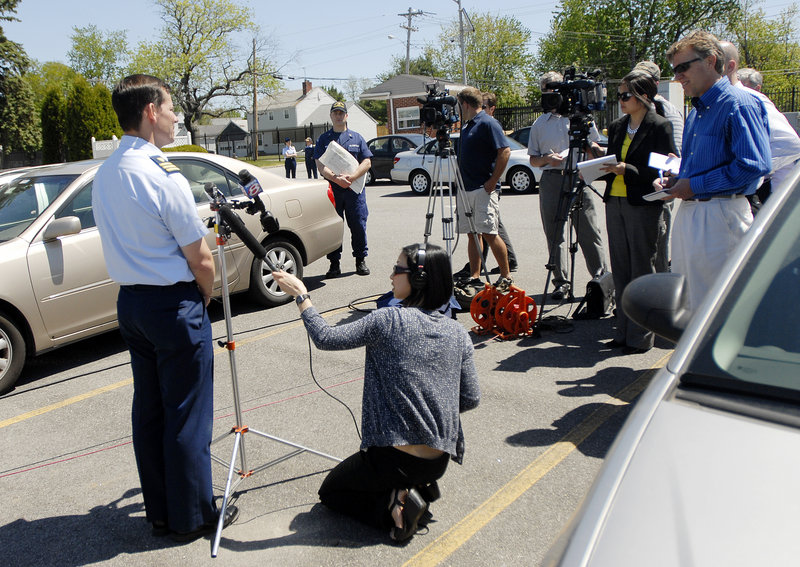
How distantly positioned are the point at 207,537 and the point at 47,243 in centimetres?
326

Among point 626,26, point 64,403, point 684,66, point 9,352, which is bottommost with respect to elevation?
point 64,403

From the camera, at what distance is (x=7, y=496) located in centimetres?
358

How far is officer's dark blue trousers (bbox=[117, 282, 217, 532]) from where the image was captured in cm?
287

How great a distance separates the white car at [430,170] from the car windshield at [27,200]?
921 cm

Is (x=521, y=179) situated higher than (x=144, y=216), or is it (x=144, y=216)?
(x=144, y=216)

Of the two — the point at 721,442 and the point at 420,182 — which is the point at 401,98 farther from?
the point at 721,442

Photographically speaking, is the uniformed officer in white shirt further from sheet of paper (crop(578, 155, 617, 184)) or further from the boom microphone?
sheet of paper (crop(578, 155, 617, 184))

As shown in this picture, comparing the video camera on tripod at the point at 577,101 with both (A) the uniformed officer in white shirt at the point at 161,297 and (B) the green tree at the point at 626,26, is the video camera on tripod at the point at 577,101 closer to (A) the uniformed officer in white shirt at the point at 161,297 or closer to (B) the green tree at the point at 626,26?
(A) the uniformed officer in white shirt at the point at 161,297

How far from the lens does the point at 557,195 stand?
22.2 feet

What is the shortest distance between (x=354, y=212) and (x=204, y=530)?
17.1 feet

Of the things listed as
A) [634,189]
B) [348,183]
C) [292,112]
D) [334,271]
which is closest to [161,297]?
[634,189]

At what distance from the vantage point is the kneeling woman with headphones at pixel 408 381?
9.08ft

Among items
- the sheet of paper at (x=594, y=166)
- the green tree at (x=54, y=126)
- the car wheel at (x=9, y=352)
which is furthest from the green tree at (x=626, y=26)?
the car wheel at (x=9, y=352)

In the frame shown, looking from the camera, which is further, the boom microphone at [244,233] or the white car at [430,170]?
the white car at [430,170]
